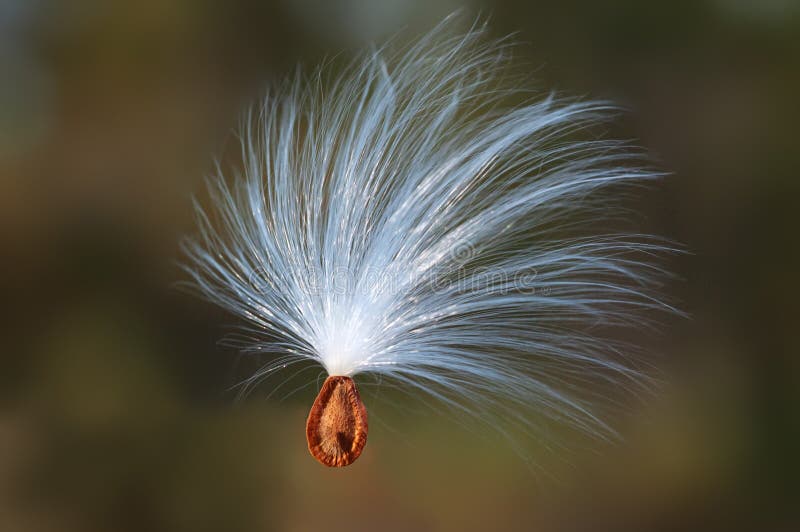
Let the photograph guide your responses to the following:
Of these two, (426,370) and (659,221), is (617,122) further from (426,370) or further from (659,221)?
(426,370)

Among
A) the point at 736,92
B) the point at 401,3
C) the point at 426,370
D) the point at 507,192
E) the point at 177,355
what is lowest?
the point at 177,355

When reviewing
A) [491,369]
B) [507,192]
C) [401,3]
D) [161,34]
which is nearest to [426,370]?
[491,369]

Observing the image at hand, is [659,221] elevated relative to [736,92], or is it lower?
lower

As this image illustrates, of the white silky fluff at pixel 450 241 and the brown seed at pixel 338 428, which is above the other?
the white silky fluff at pixel 450 241

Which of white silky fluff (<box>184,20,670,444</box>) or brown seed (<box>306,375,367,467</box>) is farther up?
white silky fluff (<box>184,20,670,444</box>)

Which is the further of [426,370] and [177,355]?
[177,355]
